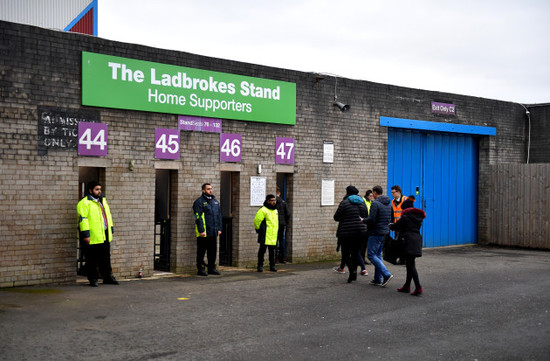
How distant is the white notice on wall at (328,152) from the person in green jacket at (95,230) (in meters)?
6.09

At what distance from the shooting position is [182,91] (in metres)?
12.4

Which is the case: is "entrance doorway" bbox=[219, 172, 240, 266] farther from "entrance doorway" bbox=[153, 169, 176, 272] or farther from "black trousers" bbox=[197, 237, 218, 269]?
"entrance doorway" bbox=[153, 169, 176, 272]

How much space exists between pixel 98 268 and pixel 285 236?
4681 millimetres

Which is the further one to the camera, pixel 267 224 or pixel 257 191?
pixel 257 191

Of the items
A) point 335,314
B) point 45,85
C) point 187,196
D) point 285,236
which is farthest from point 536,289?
point 45,85

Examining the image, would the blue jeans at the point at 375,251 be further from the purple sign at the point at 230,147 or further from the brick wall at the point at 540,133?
the brick wall at the point at 540,133

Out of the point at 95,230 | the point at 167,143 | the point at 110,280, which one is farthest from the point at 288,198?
the point at 95,230

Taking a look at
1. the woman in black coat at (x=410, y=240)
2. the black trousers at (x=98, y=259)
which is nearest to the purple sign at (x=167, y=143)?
the black trousers at (x=98, y=259)

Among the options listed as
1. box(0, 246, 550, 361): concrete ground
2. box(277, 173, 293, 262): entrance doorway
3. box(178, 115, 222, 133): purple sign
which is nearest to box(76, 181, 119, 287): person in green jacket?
box(0, 246, 550, 361): concrete ground

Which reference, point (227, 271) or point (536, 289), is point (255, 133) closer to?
point (227, 271)

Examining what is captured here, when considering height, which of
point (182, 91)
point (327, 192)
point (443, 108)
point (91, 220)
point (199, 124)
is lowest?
point (91, 220)

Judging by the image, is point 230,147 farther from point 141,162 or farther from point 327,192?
point 327,192

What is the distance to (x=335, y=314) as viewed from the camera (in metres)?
8.62

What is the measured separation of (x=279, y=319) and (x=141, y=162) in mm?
4964
